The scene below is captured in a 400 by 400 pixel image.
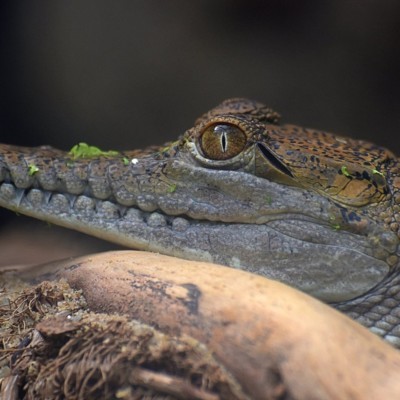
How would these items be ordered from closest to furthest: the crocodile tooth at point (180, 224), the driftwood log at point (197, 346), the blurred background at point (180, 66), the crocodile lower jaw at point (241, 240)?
the driftwood log at point (197, 346) < the crocodile lower jaw at point (241, 240) < the crocodile tooth at point (180, 224) < the blurred background at point (180, 66)

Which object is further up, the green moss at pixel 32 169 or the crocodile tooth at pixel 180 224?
the green moss at pixel 32 169

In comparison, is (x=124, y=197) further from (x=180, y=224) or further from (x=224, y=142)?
(x=224, y=142)

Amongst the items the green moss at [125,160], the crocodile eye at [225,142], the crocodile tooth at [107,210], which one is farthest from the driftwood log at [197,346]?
the green moss at [125,160]

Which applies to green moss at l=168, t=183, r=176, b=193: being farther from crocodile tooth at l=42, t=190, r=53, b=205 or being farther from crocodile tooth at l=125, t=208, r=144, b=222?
crocodile tooth at l=42, t=190, r=53, b=205

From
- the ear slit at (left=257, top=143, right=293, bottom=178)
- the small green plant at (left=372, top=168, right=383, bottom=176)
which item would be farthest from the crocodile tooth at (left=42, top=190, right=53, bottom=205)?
the small green plant at (left=372, top=168, right=383, bottom=176)

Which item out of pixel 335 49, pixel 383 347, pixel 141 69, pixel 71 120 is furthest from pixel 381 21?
pixel 383 347

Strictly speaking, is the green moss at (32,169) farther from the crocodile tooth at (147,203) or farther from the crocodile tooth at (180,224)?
the crocodile tooth at (180,224)

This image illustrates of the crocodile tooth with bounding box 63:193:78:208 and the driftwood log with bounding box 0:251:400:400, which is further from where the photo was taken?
the crocodile tooth with bounding box 63:193:78:208
